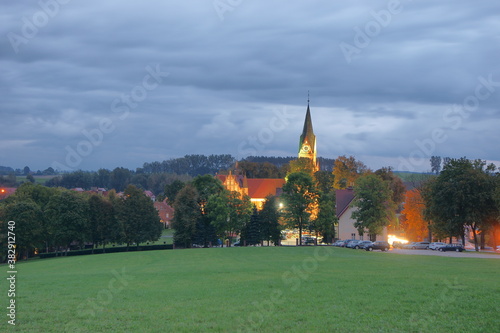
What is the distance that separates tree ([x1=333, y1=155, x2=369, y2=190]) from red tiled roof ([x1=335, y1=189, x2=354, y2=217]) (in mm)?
28921

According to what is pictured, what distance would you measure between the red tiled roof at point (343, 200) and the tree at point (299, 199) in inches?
315

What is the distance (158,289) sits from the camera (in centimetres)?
2377

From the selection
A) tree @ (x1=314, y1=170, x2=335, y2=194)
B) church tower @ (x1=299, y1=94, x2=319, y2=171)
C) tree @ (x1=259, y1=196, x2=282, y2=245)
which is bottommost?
tree @ (x1=259, y1=196, x2=282, y2=245)

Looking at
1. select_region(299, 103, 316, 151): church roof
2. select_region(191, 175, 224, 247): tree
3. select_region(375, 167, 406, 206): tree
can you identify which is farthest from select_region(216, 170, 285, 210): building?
select_region(191, 175, 224, 247): tree

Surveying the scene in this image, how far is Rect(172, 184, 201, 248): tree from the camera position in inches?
3125

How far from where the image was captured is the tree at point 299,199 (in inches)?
3024

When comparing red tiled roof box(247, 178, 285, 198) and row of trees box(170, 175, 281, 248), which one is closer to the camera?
row of trees box(170, 175, 281, 248)

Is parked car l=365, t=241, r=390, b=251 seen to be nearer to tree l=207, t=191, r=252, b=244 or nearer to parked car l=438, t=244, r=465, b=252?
parked car l=438, t=244, r=465, b=252

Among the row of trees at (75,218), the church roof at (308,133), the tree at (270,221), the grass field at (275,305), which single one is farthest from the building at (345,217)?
the church roof at (308,133)

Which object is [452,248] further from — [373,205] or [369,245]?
[373,205]

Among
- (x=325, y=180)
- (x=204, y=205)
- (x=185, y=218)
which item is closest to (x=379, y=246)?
(x=185, y=218)

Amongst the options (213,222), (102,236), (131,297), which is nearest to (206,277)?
(131,297)

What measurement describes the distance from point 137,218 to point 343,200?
1381 inches

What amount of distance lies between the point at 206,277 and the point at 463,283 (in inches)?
551
